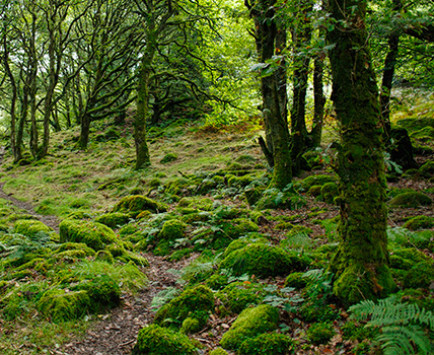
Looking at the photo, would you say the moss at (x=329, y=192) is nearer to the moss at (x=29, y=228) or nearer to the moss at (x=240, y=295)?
the moss at (x=240, y=295)

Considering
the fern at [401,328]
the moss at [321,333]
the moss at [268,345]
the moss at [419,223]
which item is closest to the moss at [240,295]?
the moss at [268,345]

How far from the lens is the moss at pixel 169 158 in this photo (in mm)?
15527

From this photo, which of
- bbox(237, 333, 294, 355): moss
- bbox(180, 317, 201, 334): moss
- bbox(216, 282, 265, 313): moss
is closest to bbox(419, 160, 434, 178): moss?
bbox(216, 282, 265, 313): moss

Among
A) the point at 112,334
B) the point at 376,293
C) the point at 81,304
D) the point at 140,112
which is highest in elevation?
the point at 140,112

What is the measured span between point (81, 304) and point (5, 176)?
1761cm

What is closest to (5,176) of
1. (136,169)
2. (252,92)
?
(136,169)

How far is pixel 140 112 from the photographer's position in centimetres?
1469

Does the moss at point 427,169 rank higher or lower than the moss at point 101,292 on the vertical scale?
higher

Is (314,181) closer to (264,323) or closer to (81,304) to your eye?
(264,323)

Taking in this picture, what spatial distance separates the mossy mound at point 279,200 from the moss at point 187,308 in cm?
398

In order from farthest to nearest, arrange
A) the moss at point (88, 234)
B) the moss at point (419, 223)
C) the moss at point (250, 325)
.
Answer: the moss at point (88, 234)
the moss at point (419, 223)
the moss at point (250, 325)

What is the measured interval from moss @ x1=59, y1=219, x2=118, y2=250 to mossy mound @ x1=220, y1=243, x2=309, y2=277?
9.02 feet

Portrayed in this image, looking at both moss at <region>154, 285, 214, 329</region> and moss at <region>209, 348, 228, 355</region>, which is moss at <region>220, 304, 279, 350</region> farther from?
moss at <region>154, 285, 214, 329</region>

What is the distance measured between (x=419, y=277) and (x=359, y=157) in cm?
149
